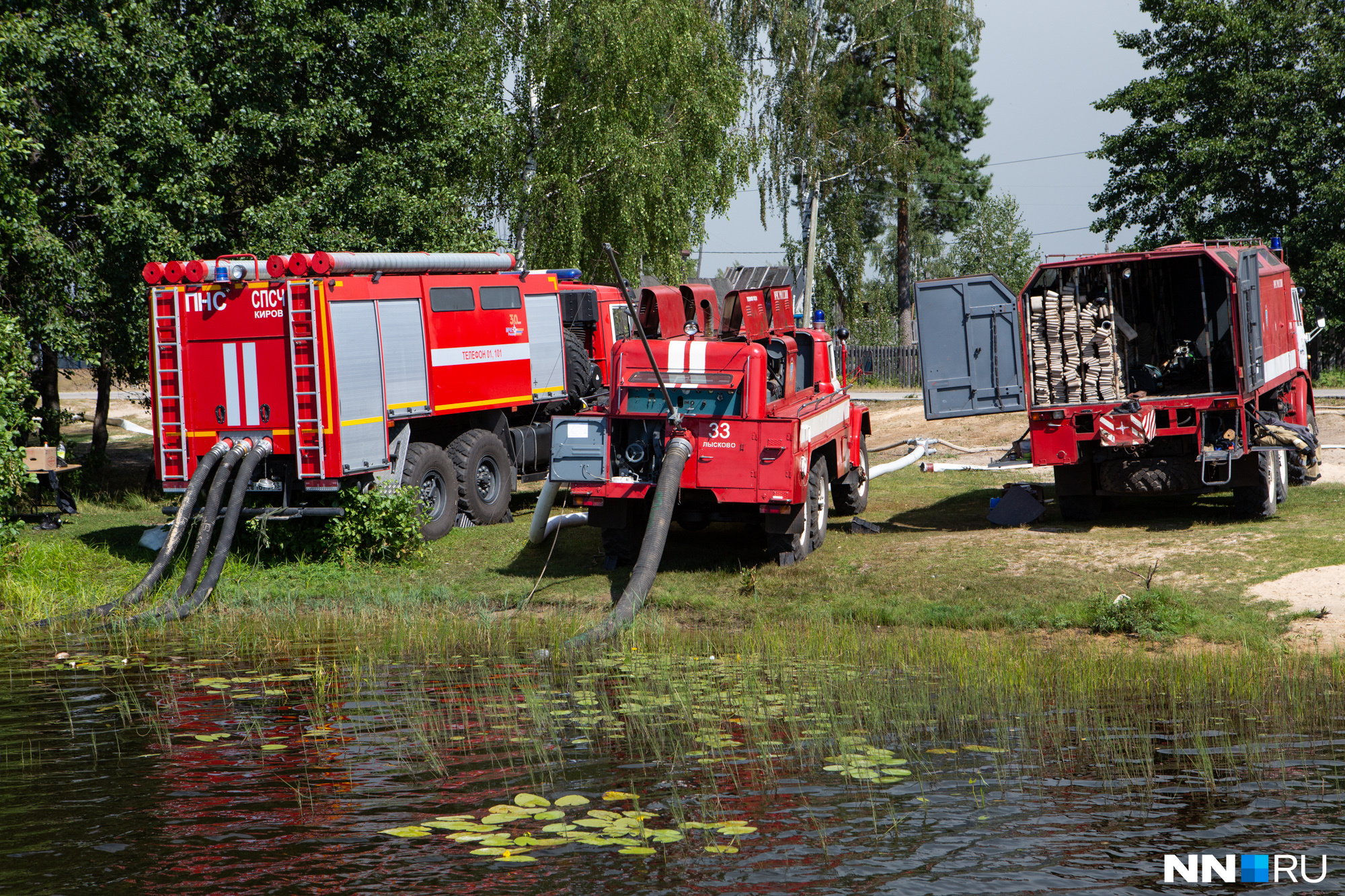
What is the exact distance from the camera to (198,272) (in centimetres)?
1370

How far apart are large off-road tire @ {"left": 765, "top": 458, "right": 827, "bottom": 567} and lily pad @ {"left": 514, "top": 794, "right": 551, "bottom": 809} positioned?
260 inches

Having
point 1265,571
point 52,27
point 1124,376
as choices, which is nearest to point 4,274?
point 52,27

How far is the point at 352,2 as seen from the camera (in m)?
Answer: 20.3

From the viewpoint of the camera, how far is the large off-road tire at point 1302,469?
16.1 m

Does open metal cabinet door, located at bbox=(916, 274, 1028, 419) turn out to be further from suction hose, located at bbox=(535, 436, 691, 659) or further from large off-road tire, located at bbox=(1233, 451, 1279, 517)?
suction hose, located at bbox=(535, 436, 691, 659)

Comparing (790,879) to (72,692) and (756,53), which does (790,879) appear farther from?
(756,53)

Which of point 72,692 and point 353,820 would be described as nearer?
point 353,820

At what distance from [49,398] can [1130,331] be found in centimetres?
1741

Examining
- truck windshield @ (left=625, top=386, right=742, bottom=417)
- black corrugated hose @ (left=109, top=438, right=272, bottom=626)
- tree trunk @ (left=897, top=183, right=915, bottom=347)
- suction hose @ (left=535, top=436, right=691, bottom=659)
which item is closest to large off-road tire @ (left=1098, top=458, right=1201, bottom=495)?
truck windshield @ (left=625, top=386, right=742, bottom=417)

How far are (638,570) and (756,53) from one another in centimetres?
3097

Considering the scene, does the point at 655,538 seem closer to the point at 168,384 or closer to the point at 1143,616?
the point at 1143,616

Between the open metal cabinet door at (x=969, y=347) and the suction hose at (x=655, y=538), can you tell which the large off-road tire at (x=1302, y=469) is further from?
the suction hose at (x=655, y=538)

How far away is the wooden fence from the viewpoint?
4462cm

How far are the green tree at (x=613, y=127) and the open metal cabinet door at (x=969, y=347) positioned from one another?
44.5 feet
